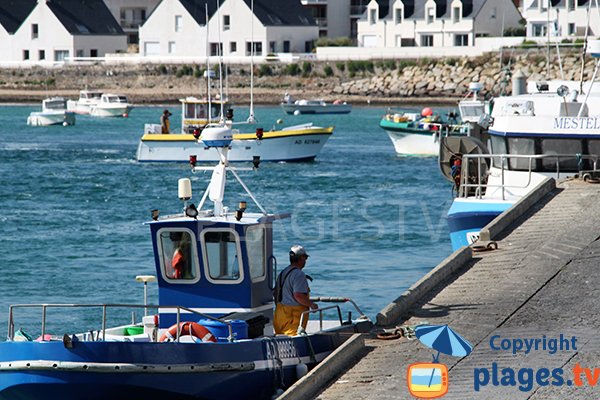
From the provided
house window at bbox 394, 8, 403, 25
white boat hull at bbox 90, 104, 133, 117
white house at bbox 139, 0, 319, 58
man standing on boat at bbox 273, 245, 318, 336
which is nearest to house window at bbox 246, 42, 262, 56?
white house at bbox 139, 0, 319, 58

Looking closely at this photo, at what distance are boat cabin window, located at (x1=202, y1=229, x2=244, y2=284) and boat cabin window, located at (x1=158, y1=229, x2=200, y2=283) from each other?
0.13 meters

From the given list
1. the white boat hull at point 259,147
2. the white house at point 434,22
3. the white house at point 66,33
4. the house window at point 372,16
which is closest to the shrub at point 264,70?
the white house at point 434,22

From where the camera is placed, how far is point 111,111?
312 ft

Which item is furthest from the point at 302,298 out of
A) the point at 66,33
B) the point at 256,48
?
the point at 66,33

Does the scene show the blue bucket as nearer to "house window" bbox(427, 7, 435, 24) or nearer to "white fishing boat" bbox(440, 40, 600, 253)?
"white fishing boat" bbox(440, 40, 600, 253)

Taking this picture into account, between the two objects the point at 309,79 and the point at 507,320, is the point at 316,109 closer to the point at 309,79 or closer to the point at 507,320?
the point at 309,79

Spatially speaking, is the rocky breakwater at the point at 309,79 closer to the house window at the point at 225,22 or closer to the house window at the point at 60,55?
the house window at the point at 60,55

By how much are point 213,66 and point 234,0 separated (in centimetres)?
547

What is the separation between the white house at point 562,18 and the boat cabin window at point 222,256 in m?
86.9

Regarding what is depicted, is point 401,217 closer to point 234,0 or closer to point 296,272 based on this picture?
point 296,272

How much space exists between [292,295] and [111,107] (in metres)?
81.3

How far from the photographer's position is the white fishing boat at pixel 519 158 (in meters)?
23.1

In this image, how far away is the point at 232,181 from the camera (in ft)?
156

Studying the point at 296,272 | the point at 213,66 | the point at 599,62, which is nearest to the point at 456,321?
the point at 296,272
